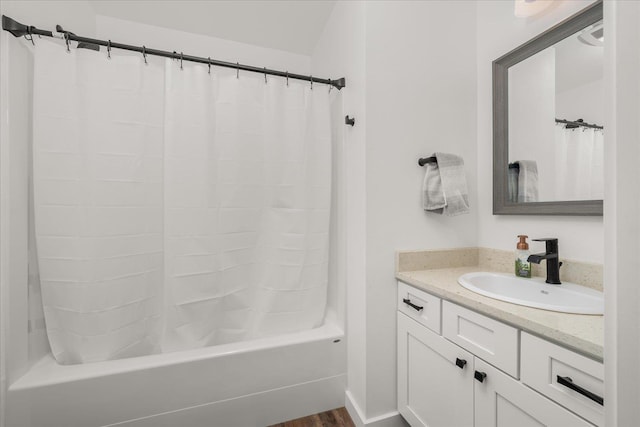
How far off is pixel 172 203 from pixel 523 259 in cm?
164

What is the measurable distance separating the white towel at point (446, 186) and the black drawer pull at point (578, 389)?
742mm

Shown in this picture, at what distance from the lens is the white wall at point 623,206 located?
1.14 feet

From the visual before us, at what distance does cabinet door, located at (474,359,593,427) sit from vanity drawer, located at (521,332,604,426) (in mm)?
24

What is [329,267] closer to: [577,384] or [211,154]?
[211,154]

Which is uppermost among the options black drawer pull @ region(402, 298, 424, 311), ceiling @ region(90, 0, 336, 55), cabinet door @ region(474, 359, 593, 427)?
ceiling @ region(90, 0, 336, 55)

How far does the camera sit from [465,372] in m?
0.93

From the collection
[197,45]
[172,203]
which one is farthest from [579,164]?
[197,45]

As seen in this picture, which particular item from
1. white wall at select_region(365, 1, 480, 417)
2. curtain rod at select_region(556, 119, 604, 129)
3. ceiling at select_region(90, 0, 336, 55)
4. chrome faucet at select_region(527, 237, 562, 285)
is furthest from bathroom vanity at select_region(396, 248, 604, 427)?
ceiling at select_region(90, 0, 336, 55)

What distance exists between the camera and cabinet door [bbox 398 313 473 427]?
A: 3.08ft

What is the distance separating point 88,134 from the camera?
119cm

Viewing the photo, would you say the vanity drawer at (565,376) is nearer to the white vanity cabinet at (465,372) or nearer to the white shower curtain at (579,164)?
the white vanity cabinet at (465,372)

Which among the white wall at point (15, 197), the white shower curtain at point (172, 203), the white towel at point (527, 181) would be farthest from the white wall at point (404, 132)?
the white wall at point (15, 197)

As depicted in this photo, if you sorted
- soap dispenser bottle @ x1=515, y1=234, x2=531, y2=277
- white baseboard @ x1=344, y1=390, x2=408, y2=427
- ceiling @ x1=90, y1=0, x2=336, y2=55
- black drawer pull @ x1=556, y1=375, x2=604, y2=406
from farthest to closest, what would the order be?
ceiling @ x1=90, y1=0, x2=336, y2=55 → white baseboard @ x1=344, y1=390, x2=408, y2=427 → soap dispenser bottle @ x1=515, y1=234, x2=531, y2=277 → black drawer pull @ x1=556, y1=375, x2=604, y2=406

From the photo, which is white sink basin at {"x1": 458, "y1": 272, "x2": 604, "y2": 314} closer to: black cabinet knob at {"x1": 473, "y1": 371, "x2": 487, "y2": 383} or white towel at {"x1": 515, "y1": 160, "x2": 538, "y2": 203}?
black cabinet knob at {"x1": 473, "y1": 371, "x2": 487, "y2": 383}
